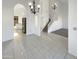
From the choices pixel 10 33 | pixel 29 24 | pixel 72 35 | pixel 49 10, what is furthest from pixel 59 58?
pixel 49 10

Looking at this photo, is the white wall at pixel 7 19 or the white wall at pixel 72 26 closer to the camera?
the white wall at pixel 72 26

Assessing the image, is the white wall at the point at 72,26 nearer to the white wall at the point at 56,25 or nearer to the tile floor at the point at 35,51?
the tile floor at the point at 35,51

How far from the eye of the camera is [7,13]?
815 centimetres

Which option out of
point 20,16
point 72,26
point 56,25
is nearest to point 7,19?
point 72,26

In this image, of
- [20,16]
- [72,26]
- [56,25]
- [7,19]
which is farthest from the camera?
[20,16]

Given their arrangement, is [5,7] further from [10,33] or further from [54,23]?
[54,23]

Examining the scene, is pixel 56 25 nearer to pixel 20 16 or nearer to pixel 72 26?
pixel 20 16

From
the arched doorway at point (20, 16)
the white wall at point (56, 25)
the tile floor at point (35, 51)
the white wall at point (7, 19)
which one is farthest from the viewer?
the white wall at point (56, 25)

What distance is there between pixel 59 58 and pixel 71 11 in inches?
79.7

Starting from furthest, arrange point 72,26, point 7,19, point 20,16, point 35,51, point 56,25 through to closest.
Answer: point 20,16 → point 56,25 → point 7,19 → point 35,51 → point 72,26

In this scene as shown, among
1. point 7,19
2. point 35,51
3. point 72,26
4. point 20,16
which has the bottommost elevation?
point 35,51

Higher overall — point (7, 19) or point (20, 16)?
point (20, 16)

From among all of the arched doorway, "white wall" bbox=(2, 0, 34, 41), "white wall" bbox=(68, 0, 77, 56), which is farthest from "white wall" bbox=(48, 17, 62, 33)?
"white wall" bbox=(68, 0, 77, 56)

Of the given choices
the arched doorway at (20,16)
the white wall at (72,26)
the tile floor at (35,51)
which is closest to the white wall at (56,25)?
the arched doorway at (20,16)
